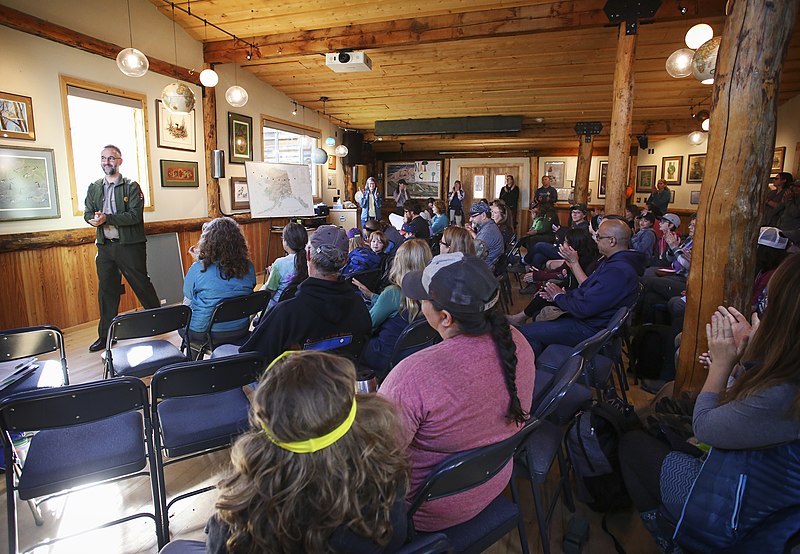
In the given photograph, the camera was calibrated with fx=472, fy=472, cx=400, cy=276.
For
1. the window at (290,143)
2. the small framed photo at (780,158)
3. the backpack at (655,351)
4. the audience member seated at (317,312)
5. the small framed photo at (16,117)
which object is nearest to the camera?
the audience member seated at (317,312)

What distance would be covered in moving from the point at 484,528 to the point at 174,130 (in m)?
6.44

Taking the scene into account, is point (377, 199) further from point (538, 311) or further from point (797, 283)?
point (797, 283)

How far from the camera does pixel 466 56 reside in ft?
23.5

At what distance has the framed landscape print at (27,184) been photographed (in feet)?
13.8

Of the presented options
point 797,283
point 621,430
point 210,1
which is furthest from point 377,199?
point 797,283

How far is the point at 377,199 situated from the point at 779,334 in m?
8.78

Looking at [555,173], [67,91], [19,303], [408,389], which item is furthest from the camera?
[555,173]

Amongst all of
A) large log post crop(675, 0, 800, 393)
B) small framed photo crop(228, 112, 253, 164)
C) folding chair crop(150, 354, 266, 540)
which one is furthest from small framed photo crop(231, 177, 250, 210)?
large log post crop(675, 0, 800, 393)

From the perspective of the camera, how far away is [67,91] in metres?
4.77

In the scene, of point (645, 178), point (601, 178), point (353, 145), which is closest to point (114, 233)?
point (353, 145)

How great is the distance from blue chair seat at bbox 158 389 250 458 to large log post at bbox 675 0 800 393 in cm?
233

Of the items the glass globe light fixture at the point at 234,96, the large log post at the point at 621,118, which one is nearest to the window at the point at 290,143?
the glass globe light fixture at the point at 234,96

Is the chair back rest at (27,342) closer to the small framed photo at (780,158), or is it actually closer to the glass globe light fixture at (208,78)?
the glass globe light fixture at (208,78)

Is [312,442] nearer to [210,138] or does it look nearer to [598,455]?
[598,455]
